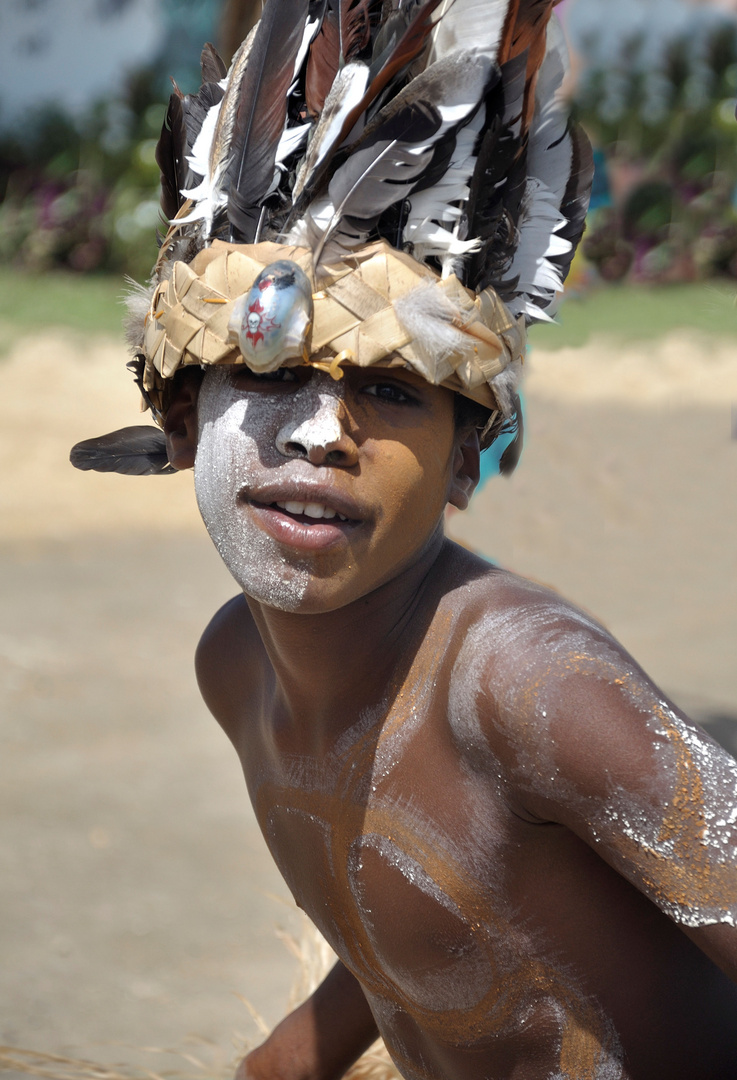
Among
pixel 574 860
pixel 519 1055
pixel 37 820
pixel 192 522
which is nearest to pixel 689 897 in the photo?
pixel 574 860

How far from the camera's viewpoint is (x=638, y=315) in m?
12.4

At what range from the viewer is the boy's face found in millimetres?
1494

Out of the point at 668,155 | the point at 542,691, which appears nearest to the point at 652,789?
the point at 542,691

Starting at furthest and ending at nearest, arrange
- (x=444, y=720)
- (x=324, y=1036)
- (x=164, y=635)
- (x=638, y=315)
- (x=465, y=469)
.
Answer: (x=638, y=315) → (x=164, y=635) → (x=324, y=1036) → (x=465, y=469) → (x=444, y=720)

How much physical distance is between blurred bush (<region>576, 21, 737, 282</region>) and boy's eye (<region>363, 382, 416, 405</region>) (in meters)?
11.6

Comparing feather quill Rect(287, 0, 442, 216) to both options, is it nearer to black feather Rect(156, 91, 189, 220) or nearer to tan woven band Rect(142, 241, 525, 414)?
tan woven band Rect(142, 241, 525, 414)

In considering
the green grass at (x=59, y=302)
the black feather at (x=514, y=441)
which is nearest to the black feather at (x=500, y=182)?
the black feather at (x=514, y=441)

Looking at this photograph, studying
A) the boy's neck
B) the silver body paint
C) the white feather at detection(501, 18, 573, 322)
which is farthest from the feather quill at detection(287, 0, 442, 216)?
the silver body paint

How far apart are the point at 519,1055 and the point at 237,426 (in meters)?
0.98

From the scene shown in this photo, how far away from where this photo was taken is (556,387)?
1062 centimetres

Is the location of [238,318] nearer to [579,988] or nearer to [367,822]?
[367,822]

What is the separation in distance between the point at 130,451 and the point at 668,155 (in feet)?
47.8

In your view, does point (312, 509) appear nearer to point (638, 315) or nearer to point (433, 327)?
point (433, 327)

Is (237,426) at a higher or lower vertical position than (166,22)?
higher
